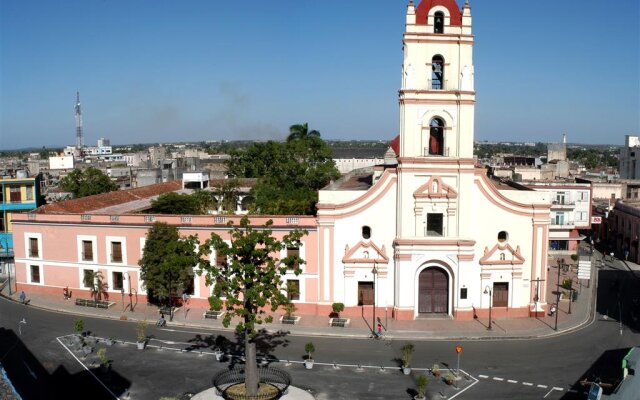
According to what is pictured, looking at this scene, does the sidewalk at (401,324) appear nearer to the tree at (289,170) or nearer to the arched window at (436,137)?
the arched window at (436,137)

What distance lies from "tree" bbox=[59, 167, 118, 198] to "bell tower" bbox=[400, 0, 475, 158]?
176 feet

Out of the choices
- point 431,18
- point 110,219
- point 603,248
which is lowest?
point 603,248

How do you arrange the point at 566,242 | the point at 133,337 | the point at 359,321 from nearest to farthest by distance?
1. the point at 133,337
2. the point at 359,321
3. the point at 566,242

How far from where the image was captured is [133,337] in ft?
119

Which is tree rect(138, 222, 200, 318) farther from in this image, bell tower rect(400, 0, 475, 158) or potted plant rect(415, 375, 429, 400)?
potted plant rect(415, 375, 429, 400)

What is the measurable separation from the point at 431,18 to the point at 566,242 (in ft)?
126

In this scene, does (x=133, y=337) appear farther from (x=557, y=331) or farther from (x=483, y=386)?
(x=557, y=331)

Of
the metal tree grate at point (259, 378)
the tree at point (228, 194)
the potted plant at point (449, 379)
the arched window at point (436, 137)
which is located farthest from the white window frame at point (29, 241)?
the potted plant at point (449, 379)

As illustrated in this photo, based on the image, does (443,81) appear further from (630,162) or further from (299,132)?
(630,162)

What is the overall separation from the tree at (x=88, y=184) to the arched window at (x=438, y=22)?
55422 mm

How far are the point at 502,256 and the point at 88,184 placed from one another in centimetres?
5872

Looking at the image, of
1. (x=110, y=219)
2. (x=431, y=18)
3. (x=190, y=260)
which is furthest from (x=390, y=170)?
(x=110, y=219)

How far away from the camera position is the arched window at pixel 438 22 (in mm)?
38750

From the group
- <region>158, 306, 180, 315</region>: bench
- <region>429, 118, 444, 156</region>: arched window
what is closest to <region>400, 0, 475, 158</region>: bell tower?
<region>429, 118, 444, 156</region>: arched window
